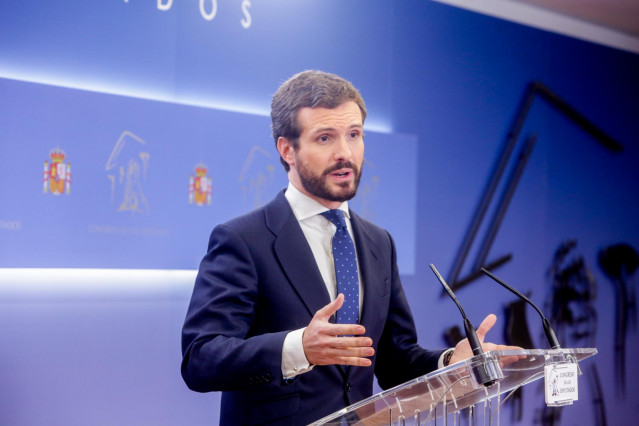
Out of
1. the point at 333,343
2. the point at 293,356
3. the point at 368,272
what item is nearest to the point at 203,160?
the point at 368,272

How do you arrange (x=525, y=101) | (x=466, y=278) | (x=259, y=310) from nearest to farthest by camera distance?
(x=259, y=310), (x=466, y=278), (x=525, y=101)

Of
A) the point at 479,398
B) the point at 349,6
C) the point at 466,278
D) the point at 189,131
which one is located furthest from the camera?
the point at 466,278

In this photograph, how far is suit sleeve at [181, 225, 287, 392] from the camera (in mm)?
1553

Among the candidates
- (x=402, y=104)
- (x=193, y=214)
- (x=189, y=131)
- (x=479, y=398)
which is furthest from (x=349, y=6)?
(x=479, y=398)

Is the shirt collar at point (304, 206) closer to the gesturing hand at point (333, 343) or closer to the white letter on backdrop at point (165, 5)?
Answer: the gesturing hand at point (333, 343)

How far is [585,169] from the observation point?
4.85m

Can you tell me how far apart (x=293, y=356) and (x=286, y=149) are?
2.38 ft

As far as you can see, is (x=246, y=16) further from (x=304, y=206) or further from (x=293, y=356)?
(x=293, y=356)

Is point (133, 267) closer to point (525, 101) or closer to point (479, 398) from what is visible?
point (479, 398)

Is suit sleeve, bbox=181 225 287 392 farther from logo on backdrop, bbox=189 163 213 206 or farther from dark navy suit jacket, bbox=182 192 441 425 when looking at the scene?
logo on backdrop, bbox=189 163 213 206

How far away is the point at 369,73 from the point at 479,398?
2684 millimetres

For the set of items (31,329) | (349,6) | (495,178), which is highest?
(349,6)

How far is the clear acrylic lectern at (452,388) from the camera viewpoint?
4.08 feet

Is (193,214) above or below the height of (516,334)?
above
